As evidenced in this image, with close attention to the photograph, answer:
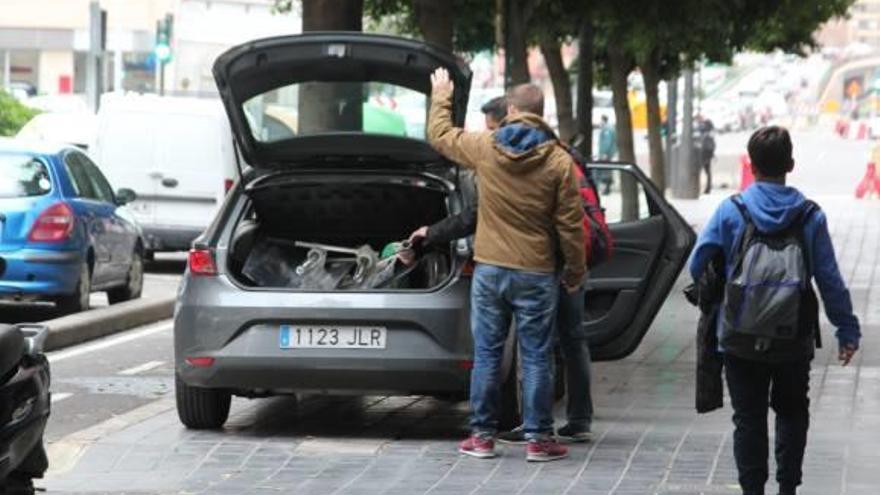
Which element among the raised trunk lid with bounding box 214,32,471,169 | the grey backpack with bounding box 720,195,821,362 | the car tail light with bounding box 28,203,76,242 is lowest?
the car tail light with bounding box 28,203,76,242

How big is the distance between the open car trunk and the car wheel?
751 cm

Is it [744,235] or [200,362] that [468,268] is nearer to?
[200,362]

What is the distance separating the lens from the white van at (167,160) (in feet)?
79.6

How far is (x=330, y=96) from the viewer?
56.8ft

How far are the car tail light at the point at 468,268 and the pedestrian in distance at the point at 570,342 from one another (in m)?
0.14

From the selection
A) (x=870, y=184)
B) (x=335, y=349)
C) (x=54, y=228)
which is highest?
(x=335, y=349)

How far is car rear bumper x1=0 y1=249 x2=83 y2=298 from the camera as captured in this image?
55.9ft

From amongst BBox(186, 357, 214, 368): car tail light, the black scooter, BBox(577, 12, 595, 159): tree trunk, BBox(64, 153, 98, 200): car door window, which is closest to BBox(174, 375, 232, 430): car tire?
BBox(186, 357, 214, 368): car tail light

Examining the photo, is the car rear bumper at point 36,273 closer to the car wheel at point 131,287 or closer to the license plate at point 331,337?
the car wheel at point 131,287

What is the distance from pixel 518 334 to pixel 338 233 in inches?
83.5

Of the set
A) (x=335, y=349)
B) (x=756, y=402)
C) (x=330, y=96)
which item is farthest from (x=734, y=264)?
(x=330, y=96)

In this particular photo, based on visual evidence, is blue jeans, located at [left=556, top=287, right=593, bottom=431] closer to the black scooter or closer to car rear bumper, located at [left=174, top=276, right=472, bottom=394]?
car rear bumper, located at [left=174, top=276, right=472, bottom=394]

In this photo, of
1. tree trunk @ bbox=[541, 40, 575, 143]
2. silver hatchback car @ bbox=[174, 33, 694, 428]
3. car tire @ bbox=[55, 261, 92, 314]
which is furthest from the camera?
tree trunk @ bbox=[541, 40, 575, 143]

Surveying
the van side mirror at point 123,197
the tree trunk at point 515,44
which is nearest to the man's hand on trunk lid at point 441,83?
the van side mirror at point 123,197
